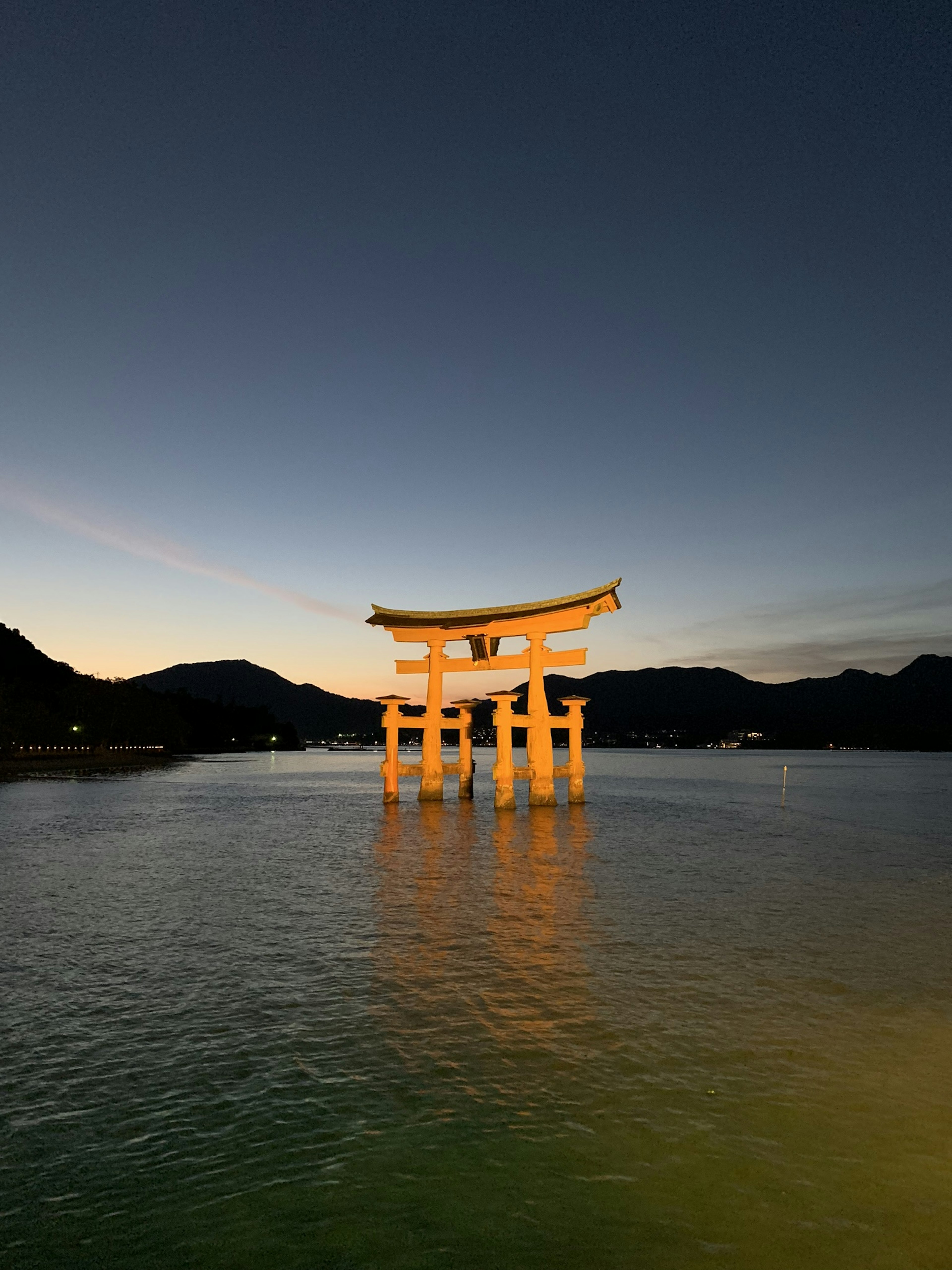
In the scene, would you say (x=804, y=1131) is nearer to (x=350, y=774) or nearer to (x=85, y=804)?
(x=85, y=804)

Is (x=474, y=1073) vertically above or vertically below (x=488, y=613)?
below

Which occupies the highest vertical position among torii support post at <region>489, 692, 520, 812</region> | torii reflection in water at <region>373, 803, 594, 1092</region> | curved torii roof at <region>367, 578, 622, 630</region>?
curved torii roof at <region>367, 578, 622, 630</region>

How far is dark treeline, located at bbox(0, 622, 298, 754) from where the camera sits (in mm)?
74625

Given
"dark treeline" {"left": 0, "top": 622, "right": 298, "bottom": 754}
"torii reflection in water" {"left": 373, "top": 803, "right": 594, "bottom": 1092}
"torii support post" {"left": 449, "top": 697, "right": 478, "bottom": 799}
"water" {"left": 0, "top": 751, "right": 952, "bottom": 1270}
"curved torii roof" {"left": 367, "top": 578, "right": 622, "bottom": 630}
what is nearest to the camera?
"water" {"left": 0, "top": 751, "right": 952, "bottom": 1270}

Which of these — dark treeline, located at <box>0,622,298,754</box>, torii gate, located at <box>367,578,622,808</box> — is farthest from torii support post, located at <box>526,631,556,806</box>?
dark treeline, located at <box>0,622,298,754</box>

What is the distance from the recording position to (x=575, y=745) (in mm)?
35000

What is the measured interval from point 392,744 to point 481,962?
24.4 metres

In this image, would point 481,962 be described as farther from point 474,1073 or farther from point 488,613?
point 488,613

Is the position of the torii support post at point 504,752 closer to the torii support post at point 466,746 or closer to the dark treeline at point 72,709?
the torii support post at point 466,746

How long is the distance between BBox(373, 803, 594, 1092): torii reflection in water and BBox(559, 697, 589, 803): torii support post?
36.1 ft

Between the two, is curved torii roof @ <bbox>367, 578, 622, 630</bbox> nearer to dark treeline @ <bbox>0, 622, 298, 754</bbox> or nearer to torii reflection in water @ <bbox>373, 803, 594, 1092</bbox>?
torii reflection in water @ <bbox>373, 803, 594, 1092</bbox>

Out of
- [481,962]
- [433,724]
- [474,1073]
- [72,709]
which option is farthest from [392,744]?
[72,709]

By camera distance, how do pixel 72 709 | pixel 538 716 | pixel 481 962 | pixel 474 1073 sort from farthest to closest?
1. pixel 72 709
2. pixel 538 716
3. pixel 481 962
4. pixel 474 1073

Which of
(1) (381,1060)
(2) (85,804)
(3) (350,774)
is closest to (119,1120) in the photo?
(1) (381,1060)
